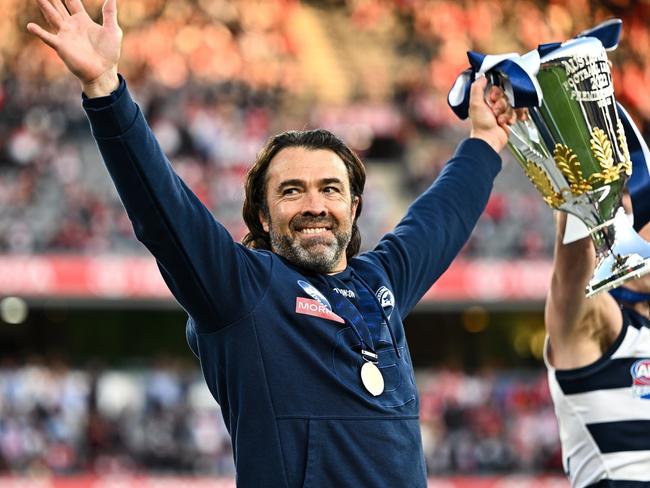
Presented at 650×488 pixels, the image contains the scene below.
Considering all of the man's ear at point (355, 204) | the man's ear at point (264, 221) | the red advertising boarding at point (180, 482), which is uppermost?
the man's ear at point (355, 204)

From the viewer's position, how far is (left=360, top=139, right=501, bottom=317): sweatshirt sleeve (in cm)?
313

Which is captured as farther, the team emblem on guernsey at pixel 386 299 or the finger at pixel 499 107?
the finger at pixel 499 107

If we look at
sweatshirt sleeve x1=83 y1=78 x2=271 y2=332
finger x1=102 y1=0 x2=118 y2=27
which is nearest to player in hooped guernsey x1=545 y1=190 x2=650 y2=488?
sweatshirt sleeve x1=83 y1=78 x2=271 y2=332

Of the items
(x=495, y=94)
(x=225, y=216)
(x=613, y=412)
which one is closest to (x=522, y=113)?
(x=495, y=94)

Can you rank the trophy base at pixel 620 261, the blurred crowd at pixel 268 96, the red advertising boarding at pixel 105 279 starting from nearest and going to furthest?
the trophy base at pixel 620 261
the red advertising boarding at pixel 105 279
the blurred crowd at pixel 268 96

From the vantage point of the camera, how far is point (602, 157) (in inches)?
121

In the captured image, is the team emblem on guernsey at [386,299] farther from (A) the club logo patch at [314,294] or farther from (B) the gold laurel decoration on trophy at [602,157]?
(B) the gold laurel decoration on trophy at [602,157]

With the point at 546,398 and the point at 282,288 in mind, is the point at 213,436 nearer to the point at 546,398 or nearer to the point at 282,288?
the point at 546,398

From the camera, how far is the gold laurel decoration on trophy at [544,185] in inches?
125

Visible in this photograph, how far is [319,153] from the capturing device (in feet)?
9.49

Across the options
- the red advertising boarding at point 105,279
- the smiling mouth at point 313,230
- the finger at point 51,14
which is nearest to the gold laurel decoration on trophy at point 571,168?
the smiling mouth at point 313,230

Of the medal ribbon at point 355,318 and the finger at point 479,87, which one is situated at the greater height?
the finger at point 479,87

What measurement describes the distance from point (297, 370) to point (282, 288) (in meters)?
0.20

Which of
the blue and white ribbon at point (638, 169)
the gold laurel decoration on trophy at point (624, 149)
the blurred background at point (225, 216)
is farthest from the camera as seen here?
the blurred background at point (225, 216)
